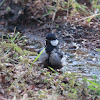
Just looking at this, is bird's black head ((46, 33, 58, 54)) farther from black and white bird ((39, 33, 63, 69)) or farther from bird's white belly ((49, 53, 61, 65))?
bird's white belly ((49, 53, 61, 65))

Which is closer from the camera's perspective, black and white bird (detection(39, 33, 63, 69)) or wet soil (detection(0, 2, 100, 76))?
black and white bird (detection(39, 33, 63, 69))

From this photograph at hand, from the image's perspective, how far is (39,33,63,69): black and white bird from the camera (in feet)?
14.8

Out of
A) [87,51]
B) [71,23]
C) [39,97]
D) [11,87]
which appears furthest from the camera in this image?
[71,23]

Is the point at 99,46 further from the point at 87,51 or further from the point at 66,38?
the point at 66,38

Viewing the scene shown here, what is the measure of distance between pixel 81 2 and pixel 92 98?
222 inches

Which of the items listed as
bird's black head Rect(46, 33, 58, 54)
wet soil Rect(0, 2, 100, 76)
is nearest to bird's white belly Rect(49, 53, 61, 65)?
bird's black head Rect(46, 33, 58, 54)

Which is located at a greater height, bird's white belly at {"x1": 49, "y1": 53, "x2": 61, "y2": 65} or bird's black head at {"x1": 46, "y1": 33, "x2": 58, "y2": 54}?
bird's black head at {"x1": 46, "y1": 33, "x2": 58, "y2": 54}

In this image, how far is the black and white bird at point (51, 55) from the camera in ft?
14.8

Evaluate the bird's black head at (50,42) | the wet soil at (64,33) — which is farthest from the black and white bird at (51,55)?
the wet soil at (64,33)

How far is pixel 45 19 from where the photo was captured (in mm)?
6844

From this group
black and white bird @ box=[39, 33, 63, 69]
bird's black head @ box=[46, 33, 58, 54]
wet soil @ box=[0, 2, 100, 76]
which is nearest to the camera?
black and white bird @ box=[39, 33, 63, 69]

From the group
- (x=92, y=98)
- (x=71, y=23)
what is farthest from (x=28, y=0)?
(x=92, y=98)

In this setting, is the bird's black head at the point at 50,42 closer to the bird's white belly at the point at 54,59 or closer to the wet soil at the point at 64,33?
the bird's white belly at the point at 54,59

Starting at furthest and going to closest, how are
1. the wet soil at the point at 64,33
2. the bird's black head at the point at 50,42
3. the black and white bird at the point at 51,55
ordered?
1. the wet soil at the point at 64,33
2. the bird's black head at the point at 50,42
3. the black and white bird at the point at 51,55
